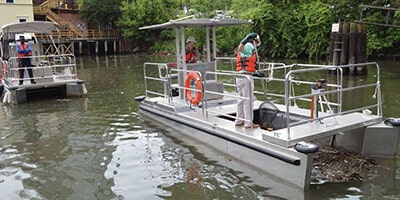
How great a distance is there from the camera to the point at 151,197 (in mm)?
6684

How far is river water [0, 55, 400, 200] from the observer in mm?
Answer: 6727

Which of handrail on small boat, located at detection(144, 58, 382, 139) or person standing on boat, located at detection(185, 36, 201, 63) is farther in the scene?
person standing on boat, located at detection(185, 36, 201, 63)

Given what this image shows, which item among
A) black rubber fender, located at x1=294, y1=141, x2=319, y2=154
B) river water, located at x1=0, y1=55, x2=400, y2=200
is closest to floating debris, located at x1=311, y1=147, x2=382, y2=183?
river water, located at x1=0, y1=55, x2=400, y2=200

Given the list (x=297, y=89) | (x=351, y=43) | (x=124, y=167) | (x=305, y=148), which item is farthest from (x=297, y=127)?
(x=351, y=43)

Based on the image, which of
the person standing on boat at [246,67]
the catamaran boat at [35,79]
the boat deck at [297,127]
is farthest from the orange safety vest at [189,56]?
the catamaran boat at [35,79]

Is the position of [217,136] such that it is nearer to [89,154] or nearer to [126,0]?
[89,154]

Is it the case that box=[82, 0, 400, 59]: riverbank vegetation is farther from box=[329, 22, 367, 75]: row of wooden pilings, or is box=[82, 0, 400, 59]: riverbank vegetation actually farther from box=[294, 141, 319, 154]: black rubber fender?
box=[294, 141, 319, 154]: black rubber fender

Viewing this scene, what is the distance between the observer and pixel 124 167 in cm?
812

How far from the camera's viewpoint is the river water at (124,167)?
6727mm

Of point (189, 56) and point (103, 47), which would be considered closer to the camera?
point (189, 56)

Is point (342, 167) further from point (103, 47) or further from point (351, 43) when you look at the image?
point (103, 47)

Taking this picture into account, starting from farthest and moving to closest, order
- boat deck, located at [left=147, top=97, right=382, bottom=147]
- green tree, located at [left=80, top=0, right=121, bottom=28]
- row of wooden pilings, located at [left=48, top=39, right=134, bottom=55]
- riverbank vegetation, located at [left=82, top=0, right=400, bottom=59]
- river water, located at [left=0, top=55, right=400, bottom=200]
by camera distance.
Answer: row of wooden pilings, located at [left=48, top=39, right=134, bottom=55] < green tree, located at [left=80, top=0, right=121, bottom=28] < riverbank vegetation, located at [left=82, top=0, right=400, bottom=59] < boat deck, located at [left=147, top=97, right=382, bottom=147] < river water, located at [left=0, top=55, right=400, bottom=200]

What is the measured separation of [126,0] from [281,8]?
91.7 ft

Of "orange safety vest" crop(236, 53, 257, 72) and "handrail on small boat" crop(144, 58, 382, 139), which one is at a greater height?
"orange safety vest" crop(236, 53, 257, 72)
